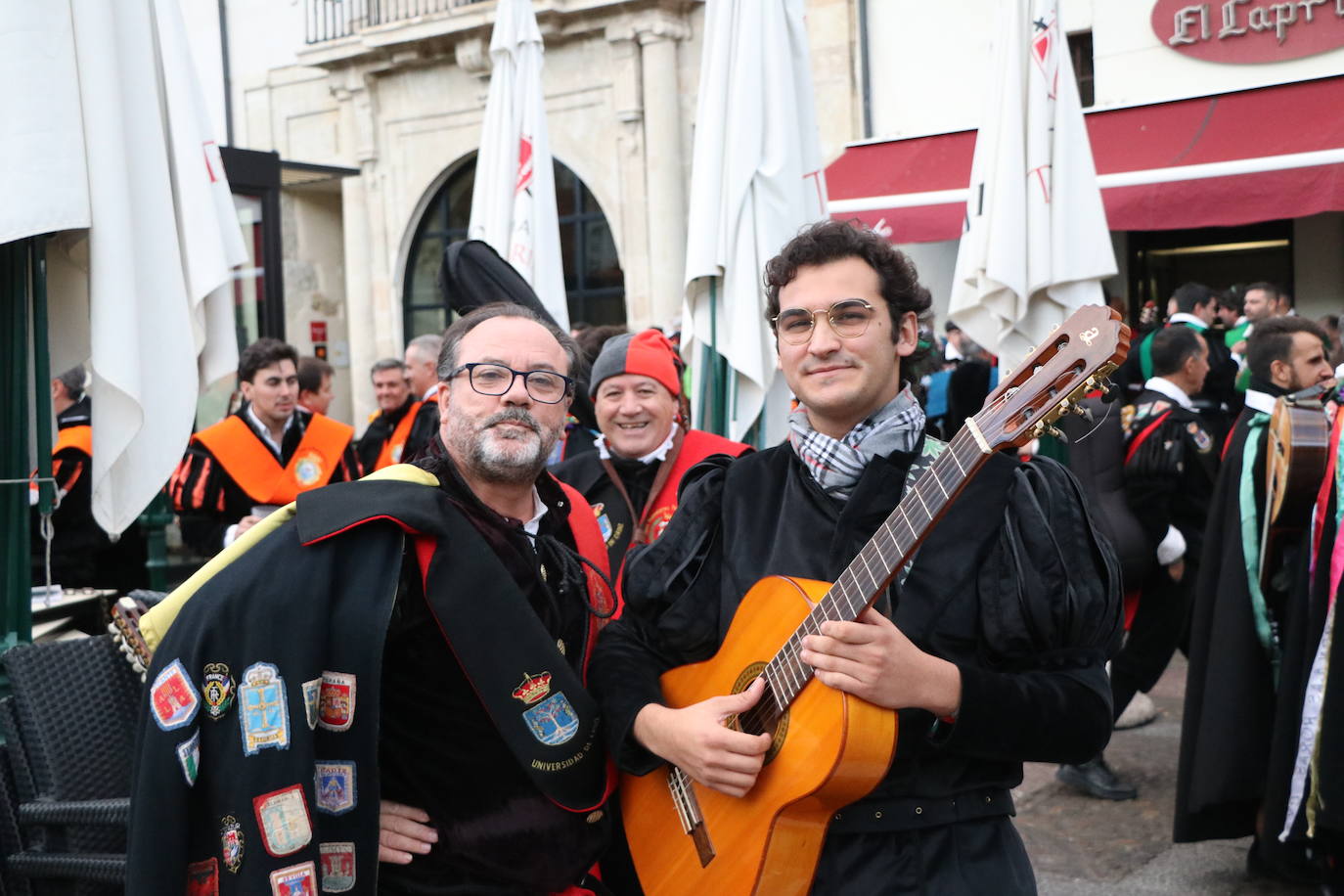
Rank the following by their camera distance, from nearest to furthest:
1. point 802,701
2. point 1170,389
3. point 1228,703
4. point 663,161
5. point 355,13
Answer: point 802,701, point 1228,703, point 1170,389, point 663,161, point 355,13

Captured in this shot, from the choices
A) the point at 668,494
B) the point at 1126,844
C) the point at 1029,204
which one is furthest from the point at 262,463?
the point at 1126,844

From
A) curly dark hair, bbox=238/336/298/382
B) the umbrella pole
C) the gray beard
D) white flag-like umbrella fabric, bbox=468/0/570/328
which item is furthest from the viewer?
white flag-like umbrella fabric, bbox=468/0/570/328

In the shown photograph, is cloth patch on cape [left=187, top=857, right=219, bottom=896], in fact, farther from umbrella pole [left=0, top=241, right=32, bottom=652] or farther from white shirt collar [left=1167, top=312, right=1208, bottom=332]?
white shirt collar [left=1167, top=312, right=1208, bottom=332]

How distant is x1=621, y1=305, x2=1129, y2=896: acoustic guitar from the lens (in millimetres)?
1767

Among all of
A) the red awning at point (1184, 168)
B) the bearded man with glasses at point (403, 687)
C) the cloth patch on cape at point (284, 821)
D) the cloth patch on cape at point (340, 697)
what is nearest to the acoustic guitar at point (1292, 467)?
the bearded man with glasses at point (403, 687)

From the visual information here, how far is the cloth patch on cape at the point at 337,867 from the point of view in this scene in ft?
6.95

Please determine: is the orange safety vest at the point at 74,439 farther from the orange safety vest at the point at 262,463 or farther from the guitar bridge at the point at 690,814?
the guitar bridge at the point at 690,814

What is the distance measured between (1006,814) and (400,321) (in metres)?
15.6

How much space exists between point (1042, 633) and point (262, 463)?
14.8 ft

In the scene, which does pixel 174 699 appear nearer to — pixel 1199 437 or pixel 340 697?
pixel 340 697

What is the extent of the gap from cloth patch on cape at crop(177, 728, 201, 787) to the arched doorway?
44.1 feet

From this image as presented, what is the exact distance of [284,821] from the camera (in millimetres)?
2023

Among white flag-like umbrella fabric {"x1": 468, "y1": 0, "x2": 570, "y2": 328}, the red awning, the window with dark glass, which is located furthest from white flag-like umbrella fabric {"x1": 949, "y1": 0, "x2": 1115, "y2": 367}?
the window with dark glass

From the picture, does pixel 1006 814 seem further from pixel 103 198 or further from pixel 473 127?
pixel 473 127
